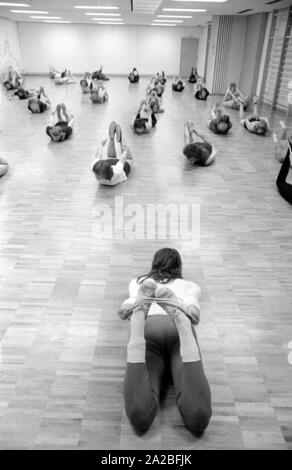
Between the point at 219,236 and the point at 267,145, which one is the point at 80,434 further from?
the point at 267,145

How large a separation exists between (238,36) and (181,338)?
619 inches

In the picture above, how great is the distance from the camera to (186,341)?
6.40 feet

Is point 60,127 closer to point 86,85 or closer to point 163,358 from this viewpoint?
point 163,358

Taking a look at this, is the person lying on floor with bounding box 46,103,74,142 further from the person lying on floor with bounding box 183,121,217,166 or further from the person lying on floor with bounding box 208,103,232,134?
the person lying on floor with bounding box 208,103,232,134

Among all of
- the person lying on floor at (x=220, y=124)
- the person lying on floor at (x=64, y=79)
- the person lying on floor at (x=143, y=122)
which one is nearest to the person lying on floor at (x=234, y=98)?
the person lying on floor at (x=220, y=124)

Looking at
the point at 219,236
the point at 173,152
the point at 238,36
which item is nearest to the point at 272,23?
the point at 238,36

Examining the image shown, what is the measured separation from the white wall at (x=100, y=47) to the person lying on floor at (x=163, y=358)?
938 inches

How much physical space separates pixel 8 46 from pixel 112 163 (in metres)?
18.7

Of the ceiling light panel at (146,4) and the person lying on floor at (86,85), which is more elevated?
the ceiling light panel at (146,4)

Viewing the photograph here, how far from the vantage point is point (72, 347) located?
253 centimetres

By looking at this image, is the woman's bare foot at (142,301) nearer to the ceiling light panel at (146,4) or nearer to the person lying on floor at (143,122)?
the person lying on floor at (143,122)

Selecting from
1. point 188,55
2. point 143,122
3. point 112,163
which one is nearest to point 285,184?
point 112,163

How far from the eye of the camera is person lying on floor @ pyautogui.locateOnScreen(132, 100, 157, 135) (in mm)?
8492

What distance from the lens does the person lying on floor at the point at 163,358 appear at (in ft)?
6.11
